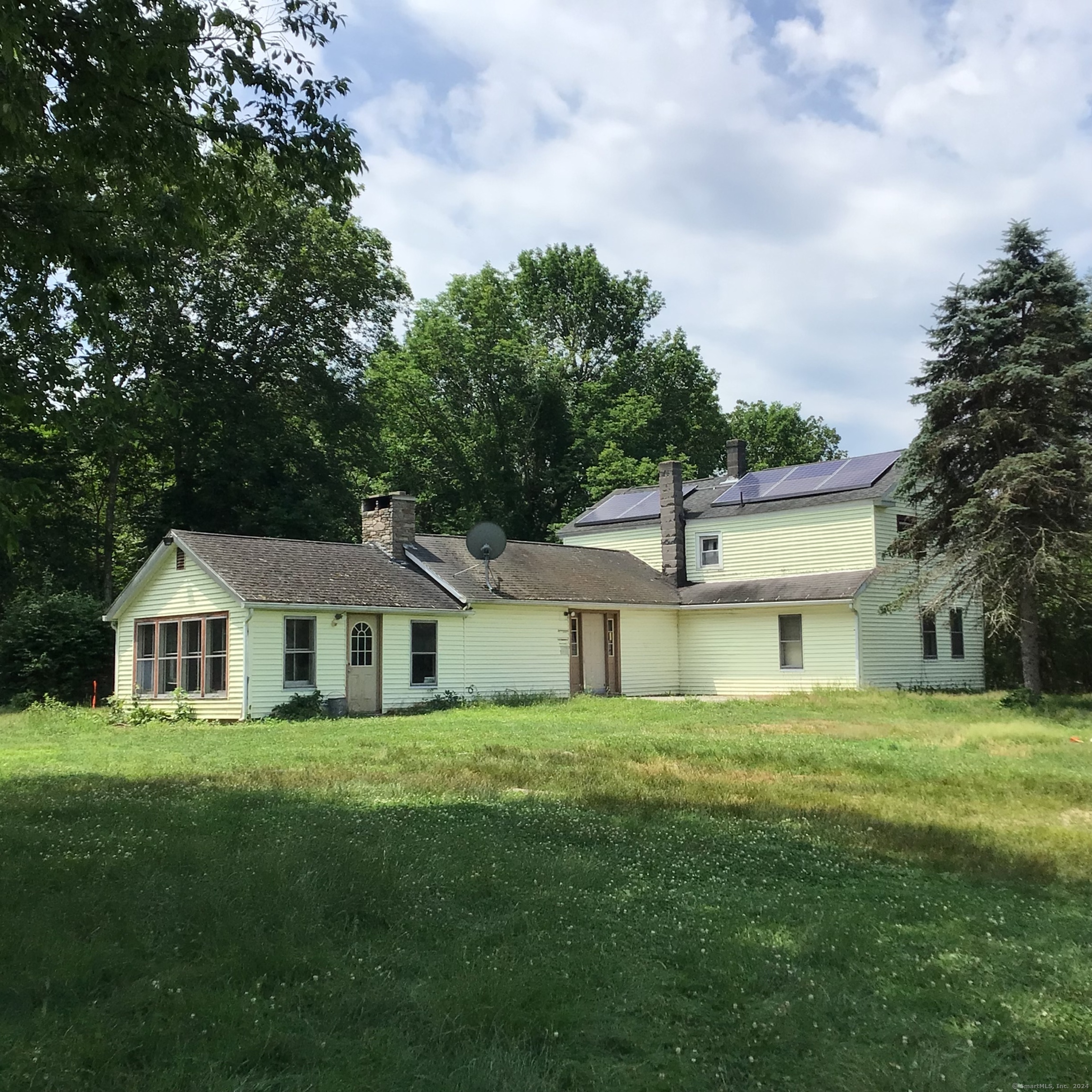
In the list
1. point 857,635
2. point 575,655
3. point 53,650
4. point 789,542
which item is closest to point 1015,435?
point 857,635

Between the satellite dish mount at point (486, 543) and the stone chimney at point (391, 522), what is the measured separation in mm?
1661

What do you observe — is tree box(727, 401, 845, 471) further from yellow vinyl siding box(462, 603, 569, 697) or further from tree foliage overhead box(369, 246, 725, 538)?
yellow vinyl siding box(462, 603, 569, 697)

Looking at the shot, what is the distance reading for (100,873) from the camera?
6363mm

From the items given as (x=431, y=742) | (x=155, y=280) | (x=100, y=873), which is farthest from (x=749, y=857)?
(x=431, y=742)

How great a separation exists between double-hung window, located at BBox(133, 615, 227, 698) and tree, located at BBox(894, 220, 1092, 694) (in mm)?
16202

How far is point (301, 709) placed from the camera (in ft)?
70.3

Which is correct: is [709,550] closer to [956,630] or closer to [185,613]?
[956,630]

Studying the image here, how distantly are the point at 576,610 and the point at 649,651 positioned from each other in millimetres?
3164

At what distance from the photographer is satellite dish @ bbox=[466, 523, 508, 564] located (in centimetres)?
2658

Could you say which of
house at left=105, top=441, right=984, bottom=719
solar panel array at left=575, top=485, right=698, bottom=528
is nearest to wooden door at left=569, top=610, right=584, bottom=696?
house at left=105, top=441, right=984, bottom=719

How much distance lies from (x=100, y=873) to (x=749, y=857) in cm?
446

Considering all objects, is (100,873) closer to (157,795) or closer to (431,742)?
(157,795)

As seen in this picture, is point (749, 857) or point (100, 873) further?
point (749, 857)

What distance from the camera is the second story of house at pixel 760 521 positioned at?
27297mm
